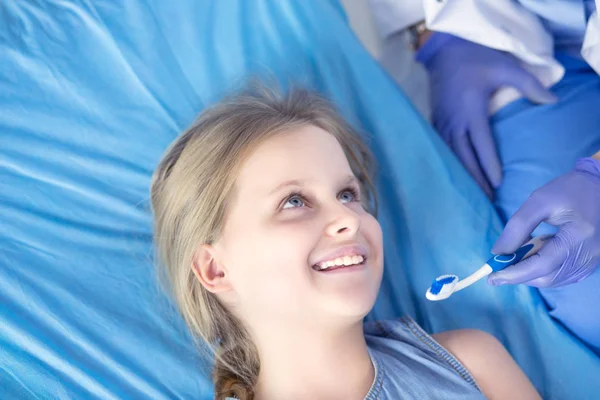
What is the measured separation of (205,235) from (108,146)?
0.40 metres

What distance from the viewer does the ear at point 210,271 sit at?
43.8 inches

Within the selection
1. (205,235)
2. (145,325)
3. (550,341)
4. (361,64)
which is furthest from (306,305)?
(361,64)

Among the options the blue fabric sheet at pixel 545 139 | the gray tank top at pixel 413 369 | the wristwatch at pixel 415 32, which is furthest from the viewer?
the wristwatch at pixel 415 32

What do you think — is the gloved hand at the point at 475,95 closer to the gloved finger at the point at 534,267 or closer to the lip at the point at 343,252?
the gloved finger at the point at 534,267

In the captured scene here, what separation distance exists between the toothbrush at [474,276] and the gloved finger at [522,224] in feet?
0.07

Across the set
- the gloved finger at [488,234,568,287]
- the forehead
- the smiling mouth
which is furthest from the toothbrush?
the forehead

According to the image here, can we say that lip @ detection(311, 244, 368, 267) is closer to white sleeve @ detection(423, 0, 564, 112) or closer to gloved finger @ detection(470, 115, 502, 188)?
gloved finger @ detection(470, 115, 502, 188)

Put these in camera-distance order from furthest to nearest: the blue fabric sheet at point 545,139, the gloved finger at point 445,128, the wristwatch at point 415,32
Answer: the wristwatch at point 415,32 < the gloved finger at point 445,128 < the blue fabric sheet at point 545,139

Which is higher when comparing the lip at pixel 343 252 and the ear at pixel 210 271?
the ear at pixel 210 271

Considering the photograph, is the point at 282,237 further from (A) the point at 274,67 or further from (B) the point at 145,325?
(A) the point at 274,67

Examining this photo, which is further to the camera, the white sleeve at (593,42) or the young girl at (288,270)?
the white sleeve at (593,42)

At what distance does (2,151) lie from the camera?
4.41ft

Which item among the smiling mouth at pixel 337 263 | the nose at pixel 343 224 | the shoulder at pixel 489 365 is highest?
the nose at pixel 343 224

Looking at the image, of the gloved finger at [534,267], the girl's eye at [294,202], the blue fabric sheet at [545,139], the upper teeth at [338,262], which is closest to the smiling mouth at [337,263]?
the upper teeth at [338,262]
